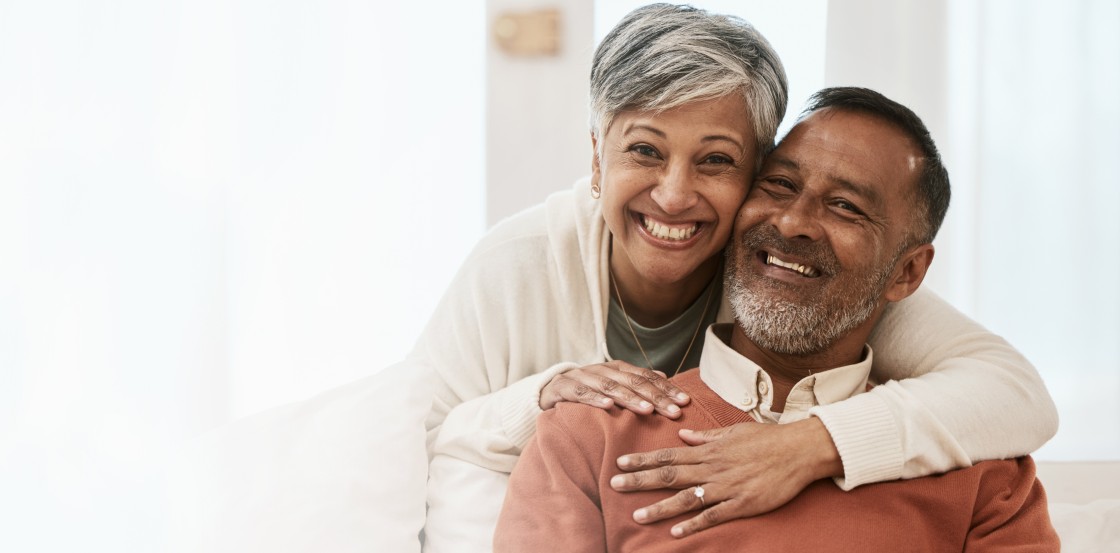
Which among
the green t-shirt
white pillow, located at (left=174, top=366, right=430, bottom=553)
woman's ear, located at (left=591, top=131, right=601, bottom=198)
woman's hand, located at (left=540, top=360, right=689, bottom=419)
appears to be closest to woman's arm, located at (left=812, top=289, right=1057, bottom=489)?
woman's hand, located at (left=540, top=360, right=689, bottom=419)

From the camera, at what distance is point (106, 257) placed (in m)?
1.82

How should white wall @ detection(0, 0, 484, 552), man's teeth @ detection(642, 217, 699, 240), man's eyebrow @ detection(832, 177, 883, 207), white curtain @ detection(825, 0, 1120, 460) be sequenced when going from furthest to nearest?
white curtain @ detection(825, 0, 1120, 460) → white wall @ detection(0, 0, 484, 552) → man's teeth @ detection(642, 217, 699, 240) → man's eyebrow @ detection(832, 177, 883, 207)

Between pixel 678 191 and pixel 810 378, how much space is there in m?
0.35

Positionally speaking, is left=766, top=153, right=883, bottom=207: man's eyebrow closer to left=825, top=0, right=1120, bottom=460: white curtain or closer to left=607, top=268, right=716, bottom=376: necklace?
left=607, top=268, right=716, bottom=376: necklace

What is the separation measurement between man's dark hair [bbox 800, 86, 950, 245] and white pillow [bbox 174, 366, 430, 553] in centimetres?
82

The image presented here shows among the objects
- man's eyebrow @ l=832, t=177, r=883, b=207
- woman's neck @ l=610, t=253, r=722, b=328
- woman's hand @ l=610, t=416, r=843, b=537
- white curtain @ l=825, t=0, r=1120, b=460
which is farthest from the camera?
white curtain @ l=825, t=0, r=1120, b=460

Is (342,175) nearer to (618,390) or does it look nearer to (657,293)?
(657,293)

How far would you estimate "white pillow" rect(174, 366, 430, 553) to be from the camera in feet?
4.69

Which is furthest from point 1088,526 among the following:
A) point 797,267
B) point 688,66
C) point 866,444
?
point 688,66

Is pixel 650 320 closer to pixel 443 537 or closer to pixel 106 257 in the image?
pixel 443 537

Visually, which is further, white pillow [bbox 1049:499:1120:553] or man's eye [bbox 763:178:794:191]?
white pillow [bbox 1049:499:1120:553]

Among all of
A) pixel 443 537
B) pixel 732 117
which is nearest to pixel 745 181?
pixel 732 117

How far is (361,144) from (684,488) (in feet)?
3.50

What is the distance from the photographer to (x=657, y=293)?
66.3 inches
